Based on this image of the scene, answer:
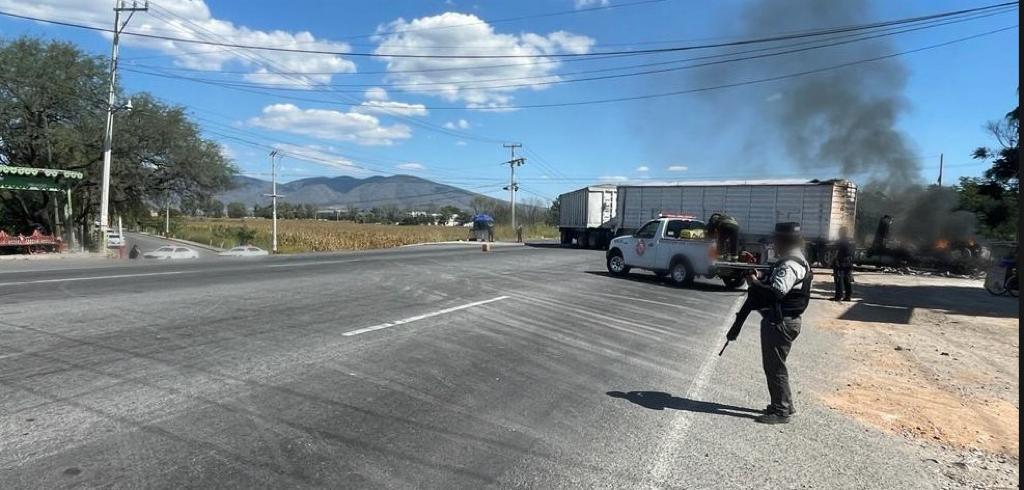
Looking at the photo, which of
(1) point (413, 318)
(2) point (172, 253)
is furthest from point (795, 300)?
(2) point (172, 253)

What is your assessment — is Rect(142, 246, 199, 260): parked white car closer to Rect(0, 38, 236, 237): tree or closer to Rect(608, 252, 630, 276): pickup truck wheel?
Rect(0, 38, 236, 237): tree

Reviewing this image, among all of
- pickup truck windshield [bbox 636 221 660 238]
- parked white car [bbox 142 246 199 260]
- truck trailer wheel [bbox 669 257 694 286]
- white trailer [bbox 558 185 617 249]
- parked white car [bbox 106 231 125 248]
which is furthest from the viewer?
white trailer [bbox 558 185 617 249]

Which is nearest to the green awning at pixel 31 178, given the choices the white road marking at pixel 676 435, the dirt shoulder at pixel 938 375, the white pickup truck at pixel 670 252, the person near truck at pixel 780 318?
the white pickup truck at pixel 670 252

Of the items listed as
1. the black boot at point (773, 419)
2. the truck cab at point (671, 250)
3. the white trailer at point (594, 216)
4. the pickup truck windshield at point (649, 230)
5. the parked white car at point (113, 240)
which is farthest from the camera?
the white trailer at point (594, 216)

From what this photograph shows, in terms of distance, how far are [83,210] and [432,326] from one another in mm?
35248

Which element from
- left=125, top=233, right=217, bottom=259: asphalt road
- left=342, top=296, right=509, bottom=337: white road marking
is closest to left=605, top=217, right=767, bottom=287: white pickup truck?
left=342, top=296, right=509, bottom=337: white road marking

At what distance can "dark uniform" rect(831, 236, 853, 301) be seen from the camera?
1514 centimetres

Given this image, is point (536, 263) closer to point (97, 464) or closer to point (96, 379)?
point (96, 379)

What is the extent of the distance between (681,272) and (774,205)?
1001 centimetres

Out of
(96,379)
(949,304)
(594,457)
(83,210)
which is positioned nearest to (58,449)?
(96,379)

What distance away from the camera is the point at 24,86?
3038 centimetres

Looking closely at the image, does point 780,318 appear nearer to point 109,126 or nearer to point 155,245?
point 109,126

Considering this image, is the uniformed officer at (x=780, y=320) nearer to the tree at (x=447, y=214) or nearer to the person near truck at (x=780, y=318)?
the person near truck at (x=780, y=318)

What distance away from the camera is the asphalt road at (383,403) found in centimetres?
390
